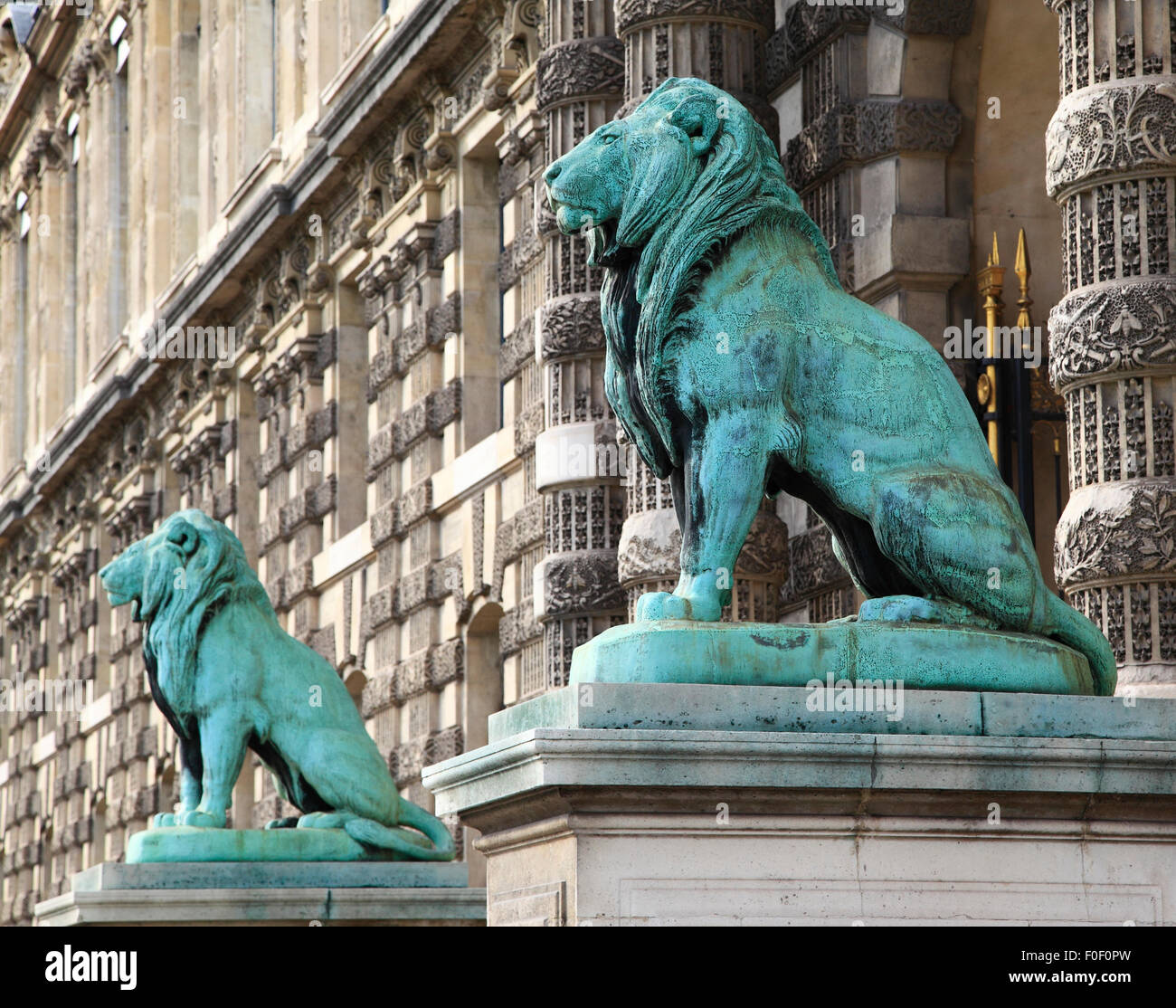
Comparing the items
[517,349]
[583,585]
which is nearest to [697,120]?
[583,585]

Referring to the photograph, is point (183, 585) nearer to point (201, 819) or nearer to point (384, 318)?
point (201, 819)

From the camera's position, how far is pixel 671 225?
20.3 feet

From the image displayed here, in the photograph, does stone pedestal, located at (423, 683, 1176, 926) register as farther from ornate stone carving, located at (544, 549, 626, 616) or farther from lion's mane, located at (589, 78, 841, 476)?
ornate stone carving, located at (544, 549, 626, 616)

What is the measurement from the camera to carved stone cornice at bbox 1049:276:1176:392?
1038 cm

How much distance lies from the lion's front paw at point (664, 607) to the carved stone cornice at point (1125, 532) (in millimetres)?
4664

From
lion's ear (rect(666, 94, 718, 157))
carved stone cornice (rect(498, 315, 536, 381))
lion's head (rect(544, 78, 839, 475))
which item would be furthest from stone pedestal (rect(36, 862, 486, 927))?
carved stone cornice (rect(498, 315, 536, 381))

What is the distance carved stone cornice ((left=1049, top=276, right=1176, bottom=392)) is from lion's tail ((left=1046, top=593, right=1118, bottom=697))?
4.35 m

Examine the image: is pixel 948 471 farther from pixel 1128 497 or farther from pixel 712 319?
pixel 1128 497

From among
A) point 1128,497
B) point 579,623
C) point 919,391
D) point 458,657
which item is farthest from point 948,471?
point 458,657

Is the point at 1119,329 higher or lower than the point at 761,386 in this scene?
higher

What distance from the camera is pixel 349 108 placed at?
23891 mm

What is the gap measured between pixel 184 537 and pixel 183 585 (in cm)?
24

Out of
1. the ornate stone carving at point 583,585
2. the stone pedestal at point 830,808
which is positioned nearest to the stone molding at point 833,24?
the ornate stone carving at point 583,585
